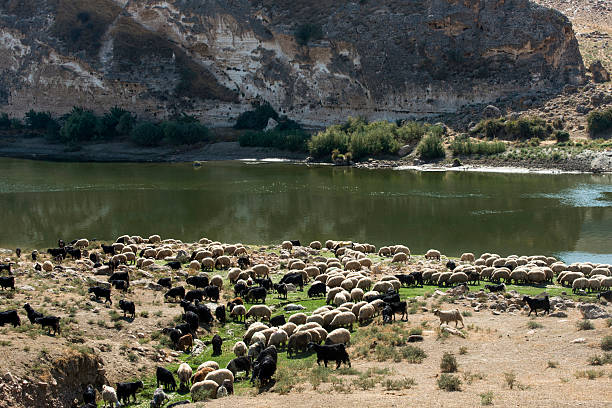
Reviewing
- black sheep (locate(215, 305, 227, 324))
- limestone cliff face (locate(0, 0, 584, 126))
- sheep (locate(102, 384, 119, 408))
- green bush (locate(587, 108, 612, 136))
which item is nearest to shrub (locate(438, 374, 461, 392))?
sheep (locate(102, 384, 119, 408))

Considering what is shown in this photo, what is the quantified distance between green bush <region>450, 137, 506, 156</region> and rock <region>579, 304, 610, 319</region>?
5693cm

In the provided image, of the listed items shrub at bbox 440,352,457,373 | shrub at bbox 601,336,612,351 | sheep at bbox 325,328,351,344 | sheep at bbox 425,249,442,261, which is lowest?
sheep at bbox 425,249,442,261

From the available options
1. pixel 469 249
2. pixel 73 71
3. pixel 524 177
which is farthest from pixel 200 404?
pixel 73 71

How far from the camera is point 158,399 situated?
1238 cm

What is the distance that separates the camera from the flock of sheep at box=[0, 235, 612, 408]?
1347 centimetres

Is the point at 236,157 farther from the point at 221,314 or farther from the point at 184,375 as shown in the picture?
the point at 184,375

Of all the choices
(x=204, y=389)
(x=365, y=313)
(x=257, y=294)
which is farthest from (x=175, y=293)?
(x=204, y=389)

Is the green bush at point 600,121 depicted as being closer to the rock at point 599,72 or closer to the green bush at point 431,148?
the green bush at point 431,148

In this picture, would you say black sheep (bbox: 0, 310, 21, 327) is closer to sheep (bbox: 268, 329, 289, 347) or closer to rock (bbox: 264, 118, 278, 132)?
sheep (bbox: 268, 329, 289, 347)

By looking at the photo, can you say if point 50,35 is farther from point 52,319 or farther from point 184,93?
point 52,319

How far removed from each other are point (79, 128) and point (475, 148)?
214ft

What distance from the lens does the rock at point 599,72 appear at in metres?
86.1

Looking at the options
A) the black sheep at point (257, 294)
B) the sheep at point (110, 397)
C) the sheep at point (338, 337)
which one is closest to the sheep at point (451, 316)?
the sheep at point (338, 337)

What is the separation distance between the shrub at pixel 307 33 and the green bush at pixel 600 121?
151 ft
